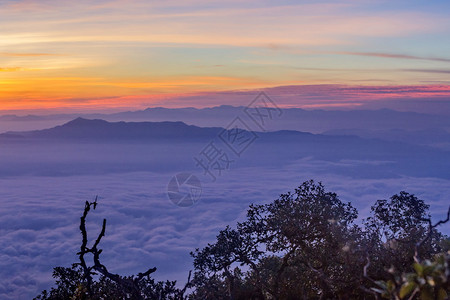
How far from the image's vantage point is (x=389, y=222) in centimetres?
2125

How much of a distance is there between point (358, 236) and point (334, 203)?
71.8 inches

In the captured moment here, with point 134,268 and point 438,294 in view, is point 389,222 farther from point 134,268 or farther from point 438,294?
point 134,268

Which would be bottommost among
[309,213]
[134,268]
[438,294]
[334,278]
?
[438,294]

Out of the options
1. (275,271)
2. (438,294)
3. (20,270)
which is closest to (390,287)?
(438,294)

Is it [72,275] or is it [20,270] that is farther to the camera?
[20,270]

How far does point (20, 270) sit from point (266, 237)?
185 metres

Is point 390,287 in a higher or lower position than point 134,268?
lower

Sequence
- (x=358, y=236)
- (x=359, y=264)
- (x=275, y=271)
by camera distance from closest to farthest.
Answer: (x=359, y=264) < (x=358, y=236) < (x=275, y=271)

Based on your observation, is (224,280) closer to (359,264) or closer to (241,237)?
(241,237)

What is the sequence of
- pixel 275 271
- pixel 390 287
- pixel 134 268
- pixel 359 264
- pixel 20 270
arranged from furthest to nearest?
pixel 134 268, pixel 20 270, pixel 275 271, pixel 359 264, pixel 390 287

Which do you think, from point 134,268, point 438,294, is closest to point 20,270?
point 134,268

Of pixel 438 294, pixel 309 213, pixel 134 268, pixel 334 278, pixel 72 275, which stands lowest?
pixel 438 294

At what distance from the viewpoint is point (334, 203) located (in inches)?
852

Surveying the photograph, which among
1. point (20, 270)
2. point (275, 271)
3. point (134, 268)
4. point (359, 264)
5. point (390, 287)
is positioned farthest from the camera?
point (134, 268)
